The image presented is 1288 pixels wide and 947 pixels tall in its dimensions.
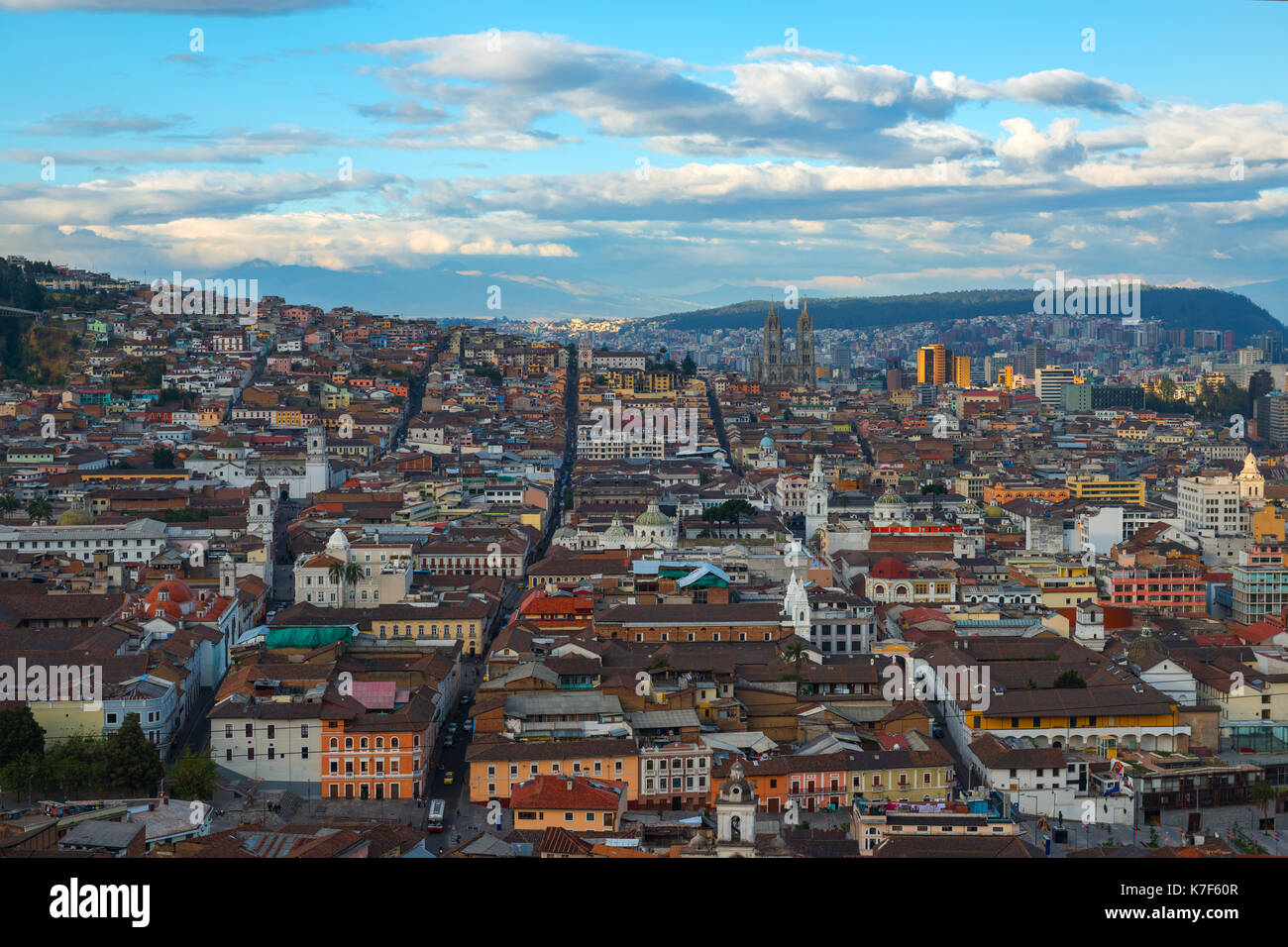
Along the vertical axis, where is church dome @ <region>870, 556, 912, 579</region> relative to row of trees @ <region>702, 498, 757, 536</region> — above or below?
below

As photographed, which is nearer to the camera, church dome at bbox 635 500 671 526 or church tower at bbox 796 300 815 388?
church dome at bbox 635 500 671 526

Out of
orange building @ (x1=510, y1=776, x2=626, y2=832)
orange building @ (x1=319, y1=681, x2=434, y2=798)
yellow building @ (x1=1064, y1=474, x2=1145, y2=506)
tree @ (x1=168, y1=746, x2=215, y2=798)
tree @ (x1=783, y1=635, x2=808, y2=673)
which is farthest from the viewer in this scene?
yellow building @ (x1=1064, y1=474, x2=1145, y2=506)

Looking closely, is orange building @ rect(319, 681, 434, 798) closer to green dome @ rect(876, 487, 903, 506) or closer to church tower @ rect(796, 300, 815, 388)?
green dome @ rect(876, 487, 903, 506)

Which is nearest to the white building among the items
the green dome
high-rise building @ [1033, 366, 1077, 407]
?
the green dome

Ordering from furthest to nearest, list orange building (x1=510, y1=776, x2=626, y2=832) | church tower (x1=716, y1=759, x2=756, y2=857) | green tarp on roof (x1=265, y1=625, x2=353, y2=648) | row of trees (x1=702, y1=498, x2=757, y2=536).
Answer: row of trees (x1=702, y1=498, x2=757, y2=536) < green tarp on roof (x1=265, y1=625, x2=353, y2=648) < orange building (x1=510, y1=776, x2=626, y2=832) < church tower (x1=716, y1=759, x2=756, y2=857)

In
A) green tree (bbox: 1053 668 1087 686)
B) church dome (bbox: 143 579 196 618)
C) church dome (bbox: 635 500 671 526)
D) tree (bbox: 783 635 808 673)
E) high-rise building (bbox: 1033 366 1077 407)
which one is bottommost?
green tree (bbox: 1053 668 1087 686)

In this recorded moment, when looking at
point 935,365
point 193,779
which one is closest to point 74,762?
point 193,779

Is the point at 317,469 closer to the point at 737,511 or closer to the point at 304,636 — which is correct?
the point at 737,511
